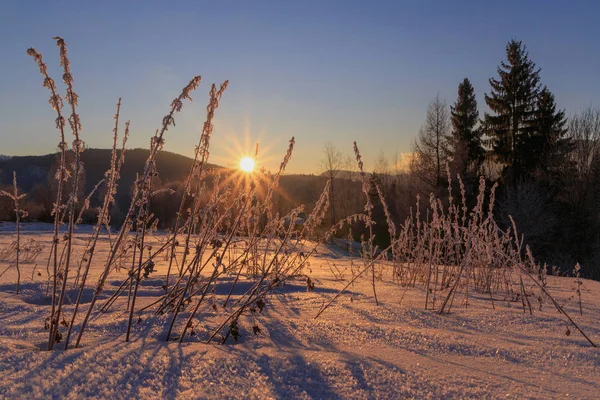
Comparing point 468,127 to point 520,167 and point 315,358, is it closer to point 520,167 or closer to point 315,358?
point 520,167

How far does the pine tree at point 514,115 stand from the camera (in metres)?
27.1

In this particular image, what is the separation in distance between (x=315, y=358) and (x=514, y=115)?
97.6 ft

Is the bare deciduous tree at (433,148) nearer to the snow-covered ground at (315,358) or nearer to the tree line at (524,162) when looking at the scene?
the tree line at (524,162)

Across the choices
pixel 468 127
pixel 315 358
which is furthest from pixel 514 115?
pixel 315 358

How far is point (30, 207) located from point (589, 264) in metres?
22.0

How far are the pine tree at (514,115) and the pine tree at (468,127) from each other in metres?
0.78

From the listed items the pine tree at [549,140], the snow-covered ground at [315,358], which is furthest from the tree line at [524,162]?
the snow-covered ground at [315,358]

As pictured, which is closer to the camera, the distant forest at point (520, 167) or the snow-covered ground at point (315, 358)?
the snow-covered ground at point (315, 358)

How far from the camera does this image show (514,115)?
28.0 meters

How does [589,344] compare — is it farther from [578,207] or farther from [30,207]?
[578,207]

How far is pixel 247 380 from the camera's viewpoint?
1417mm

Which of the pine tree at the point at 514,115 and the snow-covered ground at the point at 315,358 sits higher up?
the pine tree at the point at 514,115

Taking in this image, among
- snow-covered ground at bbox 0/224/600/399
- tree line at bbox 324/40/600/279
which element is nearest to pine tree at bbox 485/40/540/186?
tree line at bbox 324/40/600/279

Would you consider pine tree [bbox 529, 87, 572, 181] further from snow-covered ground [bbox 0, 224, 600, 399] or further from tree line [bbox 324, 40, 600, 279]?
snow-covered ground [bbox 0, 224, 600, 399]
